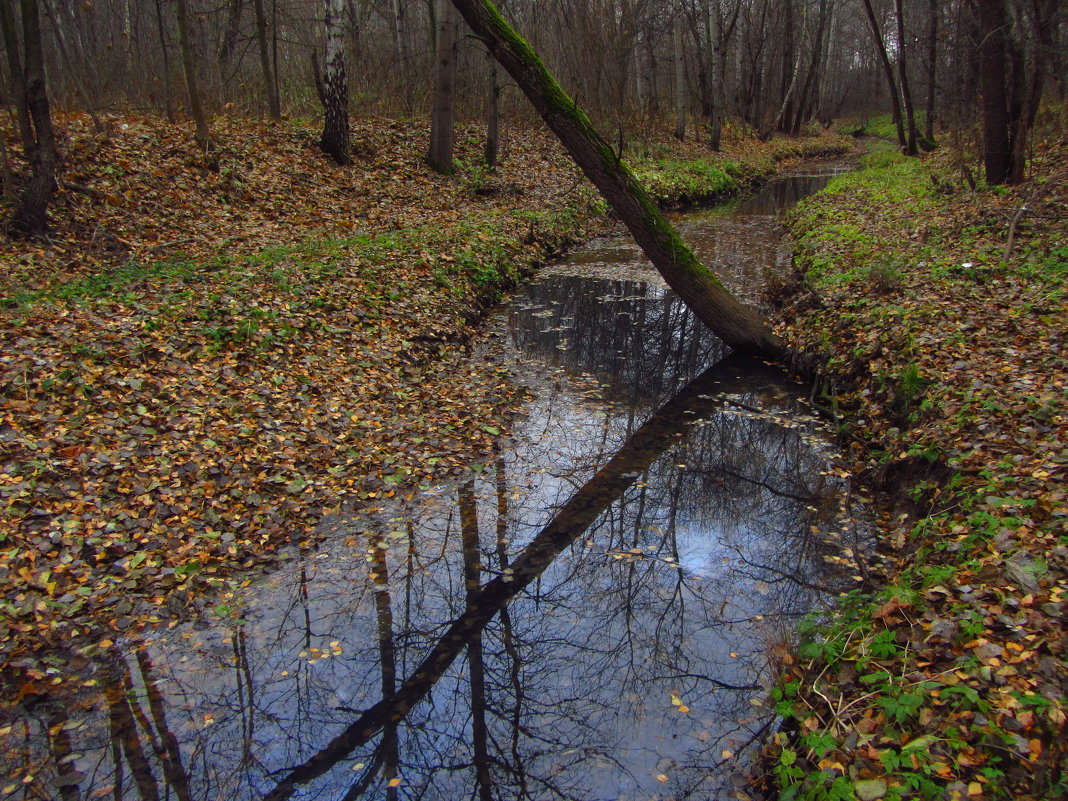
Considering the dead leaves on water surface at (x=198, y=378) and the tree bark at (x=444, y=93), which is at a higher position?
the tree bark at (x=444, y=93)

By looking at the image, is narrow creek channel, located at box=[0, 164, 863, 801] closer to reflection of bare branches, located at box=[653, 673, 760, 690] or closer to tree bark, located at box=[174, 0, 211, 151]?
reflection of bare branches, located at box=[653, 673, 760, 690]

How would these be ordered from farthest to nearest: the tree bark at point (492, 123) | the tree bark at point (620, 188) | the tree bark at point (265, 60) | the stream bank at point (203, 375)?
the tree bark at point (492, 123) < the tree bark at point (265, 60) < the tree bark at point (620, 188) < the stream bank at point (203, 375)

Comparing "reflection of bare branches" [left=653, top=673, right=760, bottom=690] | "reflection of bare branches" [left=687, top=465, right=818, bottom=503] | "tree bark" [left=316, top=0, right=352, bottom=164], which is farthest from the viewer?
"tree bark" [left=316, top=0, right=352, bottom=164]

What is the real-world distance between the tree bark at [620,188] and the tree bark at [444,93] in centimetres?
666

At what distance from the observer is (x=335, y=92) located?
47.8ft

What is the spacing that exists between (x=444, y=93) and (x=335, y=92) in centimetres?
232

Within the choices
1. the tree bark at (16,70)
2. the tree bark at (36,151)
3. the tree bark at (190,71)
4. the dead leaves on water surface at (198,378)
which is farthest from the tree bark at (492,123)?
the tree bark at (16,70)

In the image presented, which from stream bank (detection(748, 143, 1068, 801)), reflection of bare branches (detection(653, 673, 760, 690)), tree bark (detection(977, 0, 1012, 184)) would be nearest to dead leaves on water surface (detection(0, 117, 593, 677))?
reflection of bare branches (detection(653, 673, 760, 690))

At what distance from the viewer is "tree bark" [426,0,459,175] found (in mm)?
14562

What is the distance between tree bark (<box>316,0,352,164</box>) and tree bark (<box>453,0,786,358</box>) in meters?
7.44

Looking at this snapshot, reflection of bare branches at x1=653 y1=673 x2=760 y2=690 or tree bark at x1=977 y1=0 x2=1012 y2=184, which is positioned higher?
tree bark at x1=977 y1=0 x2=1012 y2=184

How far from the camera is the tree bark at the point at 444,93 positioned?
47.8ft

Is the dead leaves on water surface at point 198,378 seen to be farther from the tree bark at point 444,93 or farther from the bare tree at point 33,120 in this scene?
the tree bark at point 444,93

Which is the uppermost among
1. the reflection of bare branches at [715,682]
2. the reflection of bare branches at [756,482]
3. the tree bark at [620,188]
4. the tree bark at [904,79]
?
the tree bark at [904,79]
